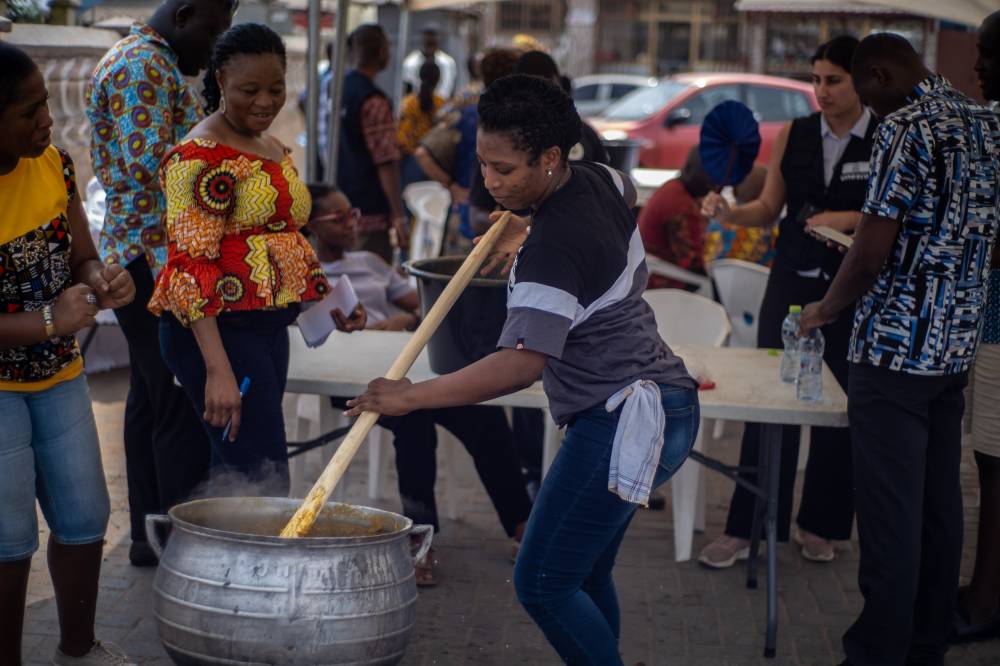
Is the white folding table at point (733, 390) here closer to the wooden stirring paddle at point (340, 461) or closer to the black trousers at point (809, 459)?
the black trousers at point (809, 459)

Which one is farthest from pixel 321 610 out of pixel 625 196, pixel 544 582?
pixel 625 196

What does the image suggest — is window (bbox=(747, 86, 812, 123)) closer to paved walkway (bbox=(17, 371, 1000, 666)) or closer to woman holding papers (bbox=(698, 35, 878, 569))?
paved walkway (bbox=(17, 371, 1000, 666))

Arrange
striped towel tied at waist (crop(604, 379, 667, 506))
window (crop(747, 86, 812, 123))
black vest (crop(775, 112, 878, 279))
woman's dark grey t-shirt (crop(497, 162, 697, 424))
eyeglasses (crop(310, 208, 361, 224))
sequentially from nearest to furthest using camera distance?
woman's dark grey t-shirt (crop(497, 162, 697, 424)) < striped towel tied at waist (crop(604, 379, 667, 506)) < black vest (crop(775, 112, 878, 279)) < eyeglasses (crop(310, 208, 361, 224)) < window (crop(747, 86, 812, 123))

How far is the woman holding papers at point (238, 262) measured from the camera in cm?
303

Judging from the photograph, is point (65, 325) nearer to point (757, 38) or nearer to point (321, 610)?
point (321, 610)

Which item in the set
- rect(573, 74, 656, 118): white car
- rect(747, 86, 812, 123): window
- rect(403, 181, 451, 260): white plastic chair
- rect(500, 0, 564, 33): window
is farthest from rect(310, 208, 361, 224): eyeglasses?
rect(500, 0, 564, 33): window

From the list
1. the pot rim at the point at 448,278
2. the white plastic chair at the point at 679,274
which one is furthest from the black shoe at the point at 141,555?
the white plastic chair at the point at 679,274

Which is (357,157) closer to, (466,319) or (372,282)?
(372,282)

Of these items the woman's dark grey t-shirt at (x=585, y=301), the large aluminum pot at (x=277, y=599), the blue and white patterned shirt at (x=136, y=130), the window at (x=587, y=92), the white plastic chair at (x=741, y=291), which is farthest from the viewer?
the window at (x=587, y=92)

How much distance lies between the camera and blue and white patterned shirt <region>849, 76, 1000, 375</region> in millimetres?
3043

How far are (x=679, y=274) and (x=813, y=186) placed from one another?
187 centimetres

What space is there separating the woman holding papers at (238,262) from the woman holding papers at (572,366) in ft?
2.30

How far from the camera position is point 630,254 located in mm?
2662

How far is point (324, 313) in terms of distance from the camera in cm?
362
